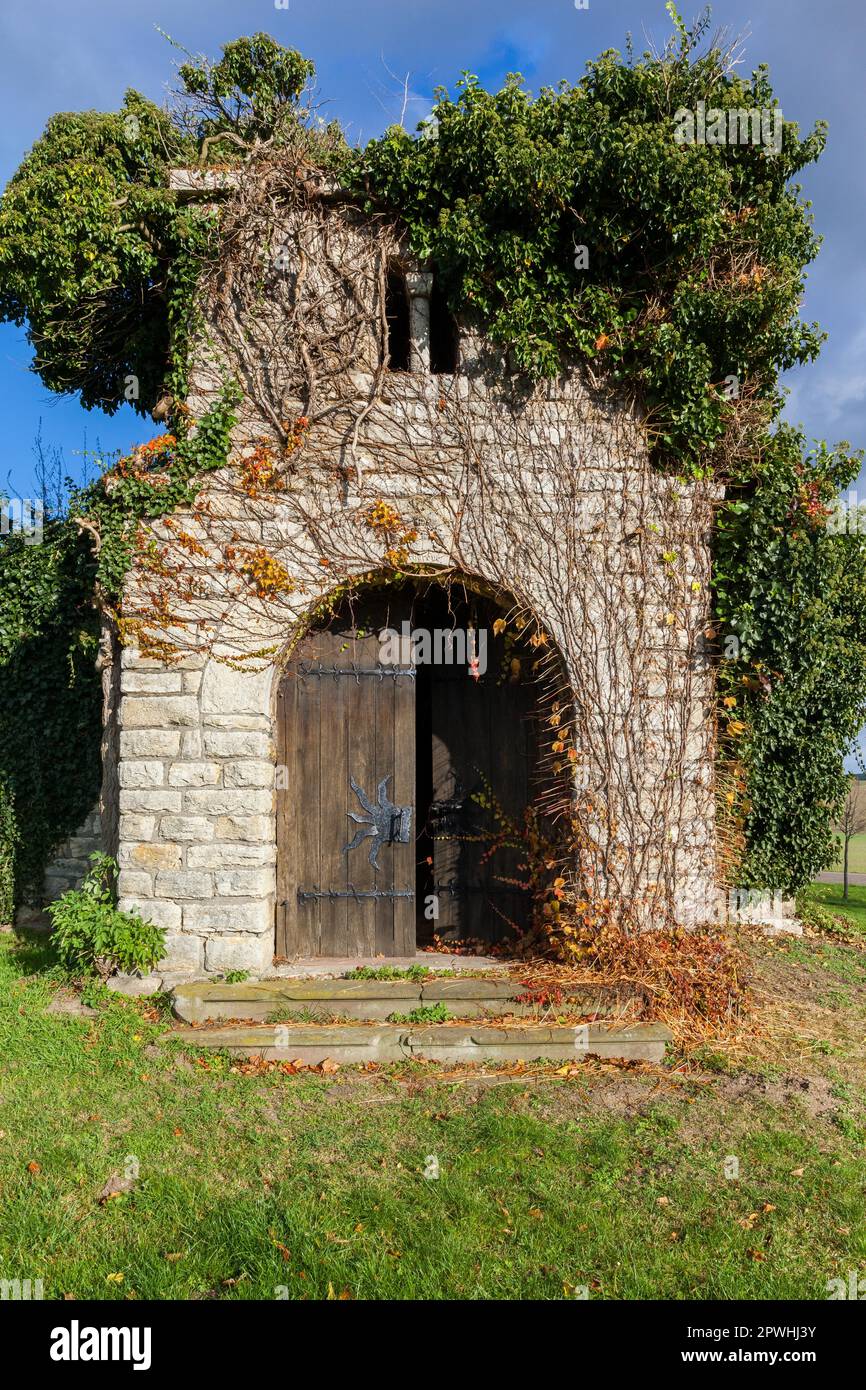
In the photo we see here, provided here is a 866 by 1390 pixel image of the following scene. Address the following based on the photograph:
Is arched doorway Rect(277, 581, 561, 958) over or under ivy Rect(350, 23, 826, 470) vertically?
under

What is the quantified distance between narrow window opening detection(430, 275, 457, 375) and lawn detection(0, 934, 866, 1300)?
189 inches

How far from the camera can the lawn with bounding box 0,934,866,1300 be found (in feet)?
9.48

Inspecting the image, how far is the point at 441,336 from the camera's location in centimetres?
621

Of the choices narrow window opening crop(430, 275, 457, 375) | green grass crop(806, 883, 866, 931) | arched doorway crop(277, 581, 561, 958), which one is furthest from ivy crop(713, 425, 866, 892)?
green grass crop(806, 883, 866, 931)

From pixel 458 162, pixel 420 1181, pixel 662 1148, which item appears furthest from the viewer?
pixel 458 162

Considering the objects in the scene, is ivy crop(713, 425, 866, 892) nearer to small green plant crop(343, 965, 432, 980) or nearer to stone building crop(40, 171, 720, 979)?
stone building crop(40, 171, 720, 979)

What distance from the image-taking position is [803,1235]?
3160 mm

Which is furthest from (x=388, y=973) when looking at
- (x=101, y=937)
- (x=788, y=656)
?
(x=788, y=656)

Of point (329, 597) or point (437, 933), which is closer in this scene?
point (329, 597)

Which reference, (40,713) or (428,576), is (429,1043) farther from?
(40,713)
